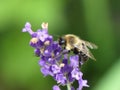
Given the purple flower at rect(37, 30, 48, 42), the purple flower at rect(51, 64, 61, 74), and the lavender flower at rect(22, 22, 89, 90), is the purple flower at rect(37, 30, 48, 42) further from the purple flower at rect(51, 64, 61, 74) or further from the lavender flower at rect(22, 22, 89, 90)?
the purple flower at rect(51, 64, 61, 74)

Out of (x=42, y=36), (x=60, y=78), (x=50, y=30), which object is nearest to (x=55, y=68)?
(x=60, y=78)

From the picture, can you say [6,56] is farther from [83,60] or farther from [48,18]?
[83,60]

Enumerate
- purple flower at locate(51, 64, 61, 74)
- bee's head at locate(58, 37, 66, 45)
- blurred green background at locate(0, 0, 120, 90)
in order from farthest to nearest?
blurred green background at locate(0, 0, 120, 90), bee's head at locate(58, 37, 66, 45), purple flower at locate(51, 64, 61, 74)

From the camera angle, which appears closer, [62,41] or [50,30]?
[62,41]

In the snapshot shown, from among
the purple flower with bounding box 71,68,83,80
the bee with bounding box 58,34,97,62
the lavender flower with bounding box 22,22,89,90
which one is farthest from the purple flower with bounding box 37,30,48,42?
the purple flower with bounding box 71,68,83,80

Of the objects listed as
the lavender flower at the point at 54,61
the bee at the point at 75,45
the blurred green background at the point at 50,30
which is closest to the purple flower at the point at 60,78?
the lavender flower at the point at 54,61

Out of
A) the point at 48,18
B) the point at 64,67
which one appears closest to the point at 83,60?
the point at 64,67

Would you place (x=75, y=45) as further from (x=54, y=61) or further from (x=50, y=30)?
(x=50, y=30)

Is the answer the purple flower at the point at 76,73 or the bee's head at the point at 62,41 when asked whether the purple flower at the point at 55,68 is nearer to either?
the purple flower at the point at 76,73
